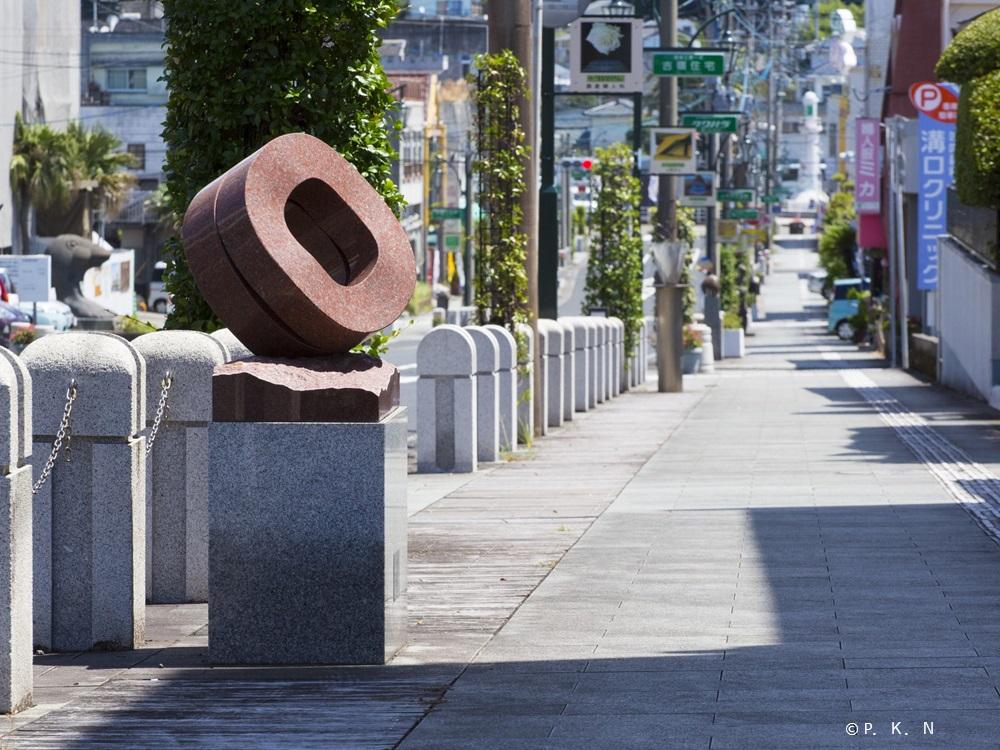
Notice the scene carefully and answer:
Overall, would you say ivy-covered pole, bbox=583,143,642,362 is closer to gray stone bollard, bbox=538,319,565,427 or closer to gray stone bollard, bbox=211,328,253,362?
gray stone bollard, bbox=538,319,565,427

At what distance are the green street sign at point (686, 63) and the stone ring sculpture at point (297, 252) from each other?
23.5 m

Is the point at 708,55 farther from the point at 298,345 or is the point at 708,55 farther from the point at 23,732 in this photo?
the point at 23,732

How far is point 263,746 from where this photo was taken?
21.2ft

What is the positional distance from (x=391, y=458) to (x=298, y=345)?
0.65 m

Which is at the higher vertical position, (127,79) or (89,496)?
(127,79)

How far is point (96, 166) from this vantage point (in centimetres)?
6919

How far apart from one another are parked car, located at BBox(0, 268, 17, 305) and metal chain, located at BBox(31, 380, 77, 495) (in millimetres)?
43367

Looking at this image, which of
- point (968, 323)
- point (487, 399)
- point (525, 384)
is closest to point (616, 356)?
point (968, 323)

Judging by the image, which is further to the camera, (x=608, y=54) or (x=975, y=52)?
(x=608, y=54)

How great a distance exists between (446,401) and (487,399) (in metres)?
1.09

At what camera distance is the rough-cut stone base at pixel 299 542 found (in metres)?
7.97

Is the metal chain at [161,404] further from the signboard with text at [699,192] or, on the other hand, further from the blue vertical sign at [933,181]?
the signboard with text at [699,192]

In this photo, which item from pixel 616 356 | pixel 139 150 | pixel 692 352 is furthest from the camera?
pixel 139 150

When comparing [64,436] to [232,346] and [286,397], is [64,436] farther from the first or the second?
[232,346]
